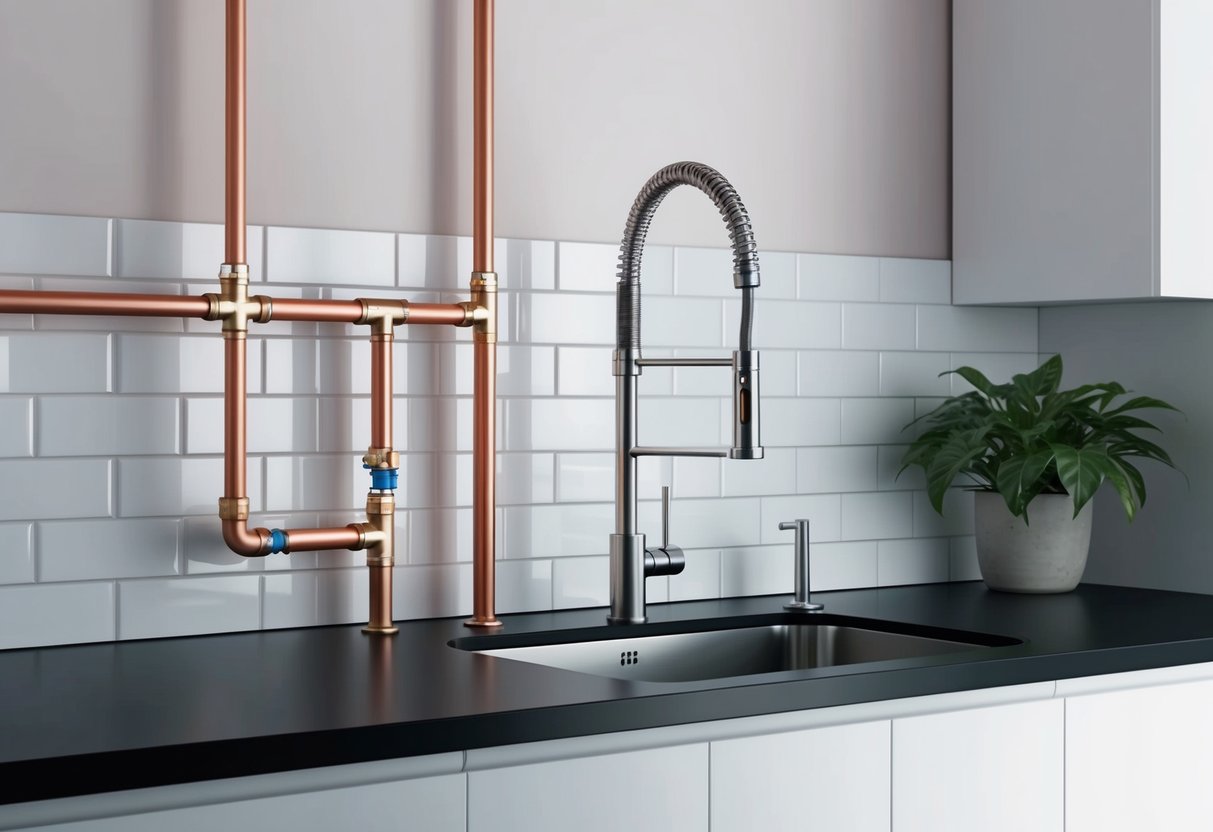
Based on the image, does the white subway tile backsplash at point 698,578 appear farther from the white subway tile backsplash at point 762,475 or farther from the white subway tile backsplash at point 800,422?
the white subway tile backsplash at point 800,422

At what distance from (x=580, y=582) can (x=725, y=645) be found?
0.76 ft

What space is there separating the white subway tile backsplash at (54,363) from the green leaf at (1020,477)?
128 centimetres

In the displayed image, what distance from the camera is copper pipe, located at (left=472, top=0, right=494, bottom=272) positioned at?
6.33 feet

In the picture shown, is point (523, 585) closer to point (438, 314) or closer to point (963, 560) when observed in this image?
point (438, 314)

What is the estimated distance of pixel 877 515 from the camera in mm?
2367

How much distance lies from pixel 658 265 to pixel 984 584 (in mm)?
801

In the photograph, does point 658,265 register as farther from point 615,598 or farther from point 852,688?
point 852,688

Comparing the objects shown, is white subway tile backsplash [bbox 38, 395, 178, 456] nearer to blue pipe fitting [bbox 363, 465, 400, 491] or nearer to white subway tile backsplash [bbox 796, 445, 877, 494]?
blue pipe fitting [bbox 363, 465, 400, 491]

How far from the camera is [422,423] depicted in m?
1.95

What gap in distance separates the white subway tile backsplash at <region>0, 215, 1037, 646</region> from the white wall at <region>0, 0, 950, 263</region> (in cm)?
5

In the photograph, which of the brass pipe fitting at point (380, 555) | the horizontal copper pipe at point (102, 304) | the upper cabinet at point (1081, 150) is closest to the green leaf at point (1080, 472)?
the upper cabinet at point (1081, 150)

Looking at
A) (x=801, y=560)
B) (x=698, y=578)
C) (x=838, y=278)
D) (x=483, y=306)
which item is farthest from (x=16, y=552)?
(x=838, y=278)

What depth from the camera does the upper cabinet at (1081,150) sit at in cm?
215

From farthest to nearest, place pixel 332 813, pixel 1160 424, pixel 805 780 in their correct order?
pixel 1160 424 < pixel 805 780 < pixel 332 813
